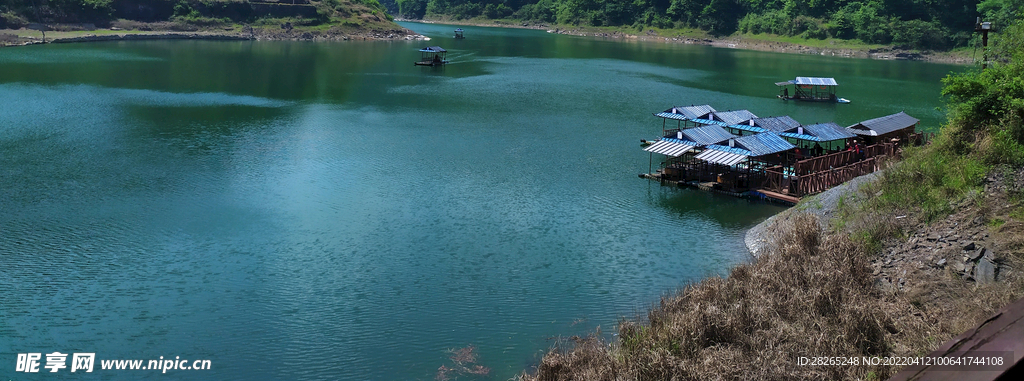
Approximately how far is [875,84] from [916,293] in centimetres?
7418

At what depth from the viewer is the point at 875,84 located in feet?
278

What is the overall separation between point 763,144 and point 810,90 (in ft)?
137

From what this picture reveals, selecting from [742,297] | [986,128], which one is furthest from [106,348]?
[986,128]

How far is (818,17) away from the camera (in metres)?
136

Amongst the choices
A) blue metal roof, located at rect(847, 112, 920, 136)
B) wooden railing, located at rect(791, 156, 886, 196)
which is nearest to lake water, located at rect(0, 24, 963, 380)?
wooden railing, located at rect(791, 156, 886, 196)

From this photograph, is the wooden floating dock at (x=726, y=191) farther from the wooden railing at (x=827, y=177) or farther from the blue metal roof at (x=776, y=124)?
the blue metal roof at (x=776, y=124)

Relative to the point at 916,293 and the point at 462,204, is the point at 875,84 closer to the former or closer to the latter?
the point at 462,204

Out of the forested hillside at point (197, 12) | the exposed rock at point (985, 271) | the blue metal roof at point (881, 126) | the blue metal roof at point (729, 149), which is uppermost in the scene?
the forested hillside at point (197, 12)

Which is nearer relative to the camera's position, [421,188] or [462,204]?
[462,204]

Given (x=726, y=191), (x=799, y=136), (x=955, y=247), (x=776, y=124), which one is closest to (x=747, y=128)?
(x=776, y=124)

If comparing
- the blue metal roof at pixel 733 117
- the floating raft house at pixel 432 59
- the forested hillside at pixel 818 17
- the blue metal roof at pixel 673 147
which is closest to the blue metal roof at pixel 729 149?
the blue metal roof at pixel 673 147

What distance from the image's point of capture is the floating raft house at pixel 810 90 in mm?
70312

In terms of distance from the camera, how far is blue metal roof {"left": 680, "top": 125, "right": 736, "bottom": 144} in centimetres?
3931

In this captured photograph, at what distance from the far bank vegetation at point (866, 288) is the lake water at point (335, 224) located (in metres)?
3.69
